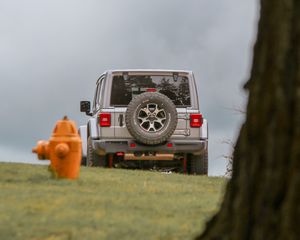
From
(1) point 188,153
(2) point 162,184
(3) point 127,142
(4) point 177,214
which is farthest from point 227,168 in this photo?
(4) point 177,214

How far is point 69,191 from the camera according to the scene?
9.03 metres

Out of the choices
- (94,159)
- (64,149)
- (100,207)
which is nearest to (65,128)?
(64,149)

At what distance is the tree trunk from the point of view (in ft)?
14.3

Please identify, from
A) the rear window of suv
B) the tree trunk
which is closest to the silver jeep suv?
the rear window of suv

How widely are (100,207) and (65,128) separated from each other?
2717 mm

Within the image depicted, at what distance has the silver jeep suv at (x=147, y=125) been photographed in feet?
50.7

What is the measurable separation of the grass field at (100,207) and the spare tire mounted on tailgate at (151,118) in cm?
352

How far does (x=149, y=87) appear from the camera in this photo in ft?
53.8

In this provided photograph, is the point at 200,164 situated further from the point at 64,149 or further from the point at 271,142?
the point at 271,142

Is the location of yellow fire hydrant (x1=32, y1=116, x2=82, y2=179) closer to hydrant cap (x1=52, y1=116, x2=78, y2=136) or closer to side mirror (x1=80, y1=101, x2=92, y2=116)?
hydrant cap (x1=52, y1=116, x2=78, y2=136)

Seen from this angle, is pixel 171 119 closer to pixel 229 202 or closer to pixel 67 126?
pixel 67 126

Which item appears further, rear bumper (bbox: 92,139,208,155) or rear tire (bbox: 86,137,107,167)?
rear tire (bbox: 86,137,107,167)

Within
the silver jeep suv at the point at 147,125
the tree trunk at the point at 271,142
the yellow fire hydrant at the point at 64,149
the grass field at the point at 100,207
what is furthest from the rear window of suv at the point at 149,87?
the tree trunk at the point at 271,142

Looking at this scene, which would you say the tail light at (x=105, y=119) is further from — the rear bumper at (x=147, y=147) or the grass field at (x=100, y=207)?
the grass field at (x=100, y=207)
